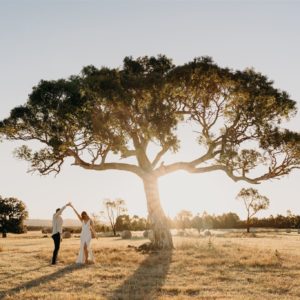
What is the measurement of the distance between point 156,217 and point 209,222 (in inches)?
3048

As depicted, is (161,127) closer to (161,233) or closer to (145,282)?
(161,233)

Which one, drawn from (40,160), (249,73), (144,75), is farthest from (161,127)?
(40,160)

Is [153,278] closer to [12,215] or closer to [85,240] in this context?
[85,240]

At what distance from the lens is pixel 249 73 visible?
2666 centimetres

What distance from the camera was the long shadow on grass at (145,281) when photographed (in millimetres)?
12641

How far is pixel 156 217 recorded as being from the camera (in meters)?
27.6

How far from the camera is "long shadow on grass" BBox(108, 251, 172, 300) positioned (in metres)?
12.6

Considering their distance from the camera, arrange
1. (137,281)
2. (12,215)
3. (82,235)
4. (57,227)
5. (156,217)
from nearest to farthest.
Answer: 1. (137,281)
2. (57,227)
3. (82,235)
4. (156,217)
5. (12,215)

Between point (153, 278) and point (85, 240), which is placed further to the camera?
point (85, 240)

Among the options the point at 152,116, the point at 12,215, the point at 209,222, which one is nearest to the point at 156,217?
the point at 152,116

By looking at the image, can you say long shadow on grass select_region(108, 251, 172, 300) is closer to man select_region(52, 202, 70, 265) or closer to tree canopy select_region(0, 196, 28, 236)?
man select_region(52, 202, 70, 265)

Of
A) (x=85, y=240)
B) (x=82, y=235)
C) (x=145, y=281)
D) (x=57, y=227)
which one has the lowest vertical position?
(x=145, y=281)

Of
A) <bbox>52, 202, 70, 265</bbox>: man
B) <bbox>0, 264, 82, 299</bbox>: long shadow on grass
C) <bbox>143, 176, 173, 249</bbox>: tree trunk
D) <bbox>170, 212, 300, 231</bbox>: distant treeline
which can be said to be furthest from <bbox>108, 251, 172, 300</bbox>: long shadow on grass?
<bbox>170, 212, 300, 231</bbox>: distant treeline

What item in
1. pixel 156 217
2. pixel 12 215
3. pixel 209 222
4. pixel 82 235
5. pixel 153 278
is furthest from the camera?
pixel 209 222
